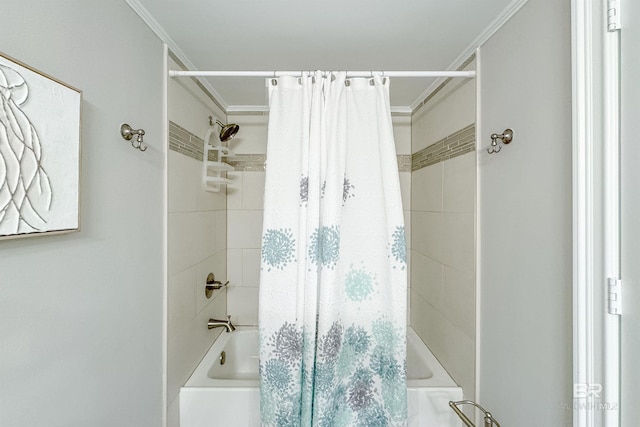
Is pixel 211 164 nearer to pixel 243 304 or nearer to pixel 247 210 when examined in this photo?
pixel 247 210

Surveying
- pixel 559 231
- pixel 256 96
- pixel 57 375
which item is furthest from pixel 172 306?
pixel 559 231

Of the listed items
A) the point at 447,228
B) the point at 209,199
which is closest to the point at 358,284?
the point at 447,228

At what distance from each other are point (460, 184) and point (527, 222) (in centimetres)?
56

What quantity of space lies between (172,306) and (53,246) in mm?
769

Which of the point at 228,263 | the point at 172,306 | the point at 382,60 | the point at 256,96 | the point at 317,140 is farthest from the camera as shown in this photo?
the point at 228,263

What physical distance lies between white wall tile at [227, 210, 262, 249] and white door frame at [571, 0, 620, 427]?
201 cm

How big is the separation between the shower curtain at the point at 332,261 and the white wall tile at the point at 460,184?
0.48m

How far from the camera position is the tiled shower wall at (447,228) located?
1.57m

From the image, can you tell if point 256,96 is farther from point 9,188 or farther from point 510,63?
point 9,188

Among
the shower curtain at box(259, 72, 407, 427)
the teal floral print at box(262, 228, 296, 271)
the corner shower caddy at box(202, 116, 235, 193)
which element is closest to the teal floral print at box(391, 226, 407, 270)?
the shower curtain at box(259, 72, 407, 427)

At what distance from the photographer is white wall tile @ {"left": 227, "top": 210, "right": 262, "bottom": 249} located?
2.51 m

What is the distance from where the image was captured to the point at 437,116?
1958 millimetres

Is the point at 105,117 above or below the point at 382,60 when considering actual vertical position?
below

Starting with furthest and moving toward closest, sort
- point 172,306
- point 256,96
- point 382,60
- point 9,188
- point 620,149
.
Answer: point 256,96, point 382,60, point 172,306, point 620,149, point 9,188
